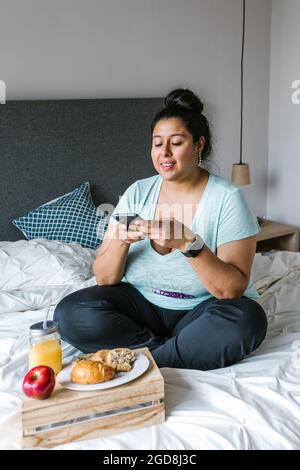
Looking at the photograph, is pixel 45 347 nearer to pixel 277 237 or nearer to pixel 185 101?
pixel 185 101

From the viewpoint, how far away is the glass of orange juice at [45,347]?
4.24 ft

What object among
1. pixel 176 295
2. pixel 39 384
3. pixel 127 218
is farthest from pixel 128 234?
pixel 39 384

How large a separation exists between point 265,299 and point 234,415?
0.85m

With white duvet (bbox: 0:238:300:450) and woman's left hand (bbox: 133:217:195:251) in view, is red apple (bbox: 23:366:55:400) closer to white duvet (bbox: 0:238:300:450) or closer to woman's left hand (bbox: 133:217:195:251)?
white duvet (bbox: 0:238:300:450)

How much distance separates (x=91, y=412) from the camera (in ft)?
3.80

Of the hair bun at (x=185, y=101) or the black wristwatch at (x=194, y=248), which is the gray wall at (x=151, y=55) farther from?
the black wristwatch at (x=194, y=248)

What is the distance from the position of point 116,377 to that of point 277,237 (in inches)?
89.0

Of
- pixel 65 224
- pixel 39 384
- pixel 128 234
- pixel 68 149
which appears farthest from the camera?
pixel 68 149

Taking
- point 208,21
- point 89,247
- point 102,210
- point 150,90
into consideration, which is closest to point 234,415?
point 89,247

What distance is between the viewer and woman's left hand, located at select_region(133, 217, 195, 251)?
4.72ft

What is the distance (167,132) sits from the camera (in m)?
1.64

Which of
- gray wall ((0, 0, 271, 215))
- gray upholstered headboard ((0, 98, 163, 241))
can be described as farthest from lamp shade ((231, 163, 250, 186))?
gray upholstered headboard ((0, 98, 163, 241))

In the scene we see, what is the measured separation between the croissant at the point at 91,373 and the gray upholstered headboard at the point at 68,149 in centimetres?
141
